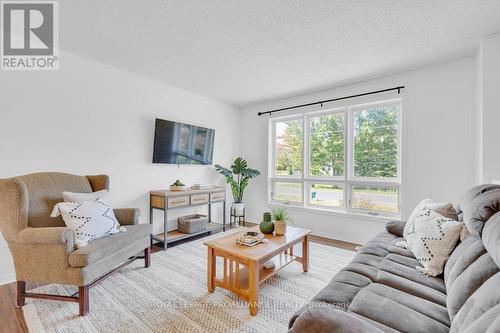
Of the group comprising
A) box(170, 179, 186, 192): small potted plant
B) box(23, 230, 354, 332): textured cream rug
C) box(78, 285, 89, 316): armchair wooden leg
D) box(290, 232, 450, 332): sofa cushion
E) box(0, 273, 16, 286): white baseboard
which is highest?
box(170, 179, 186, 192): small potted plant

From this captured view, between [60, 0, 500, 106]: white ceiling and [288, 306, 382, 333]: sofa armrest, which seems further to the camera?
[60, 0, 500, 106]: white ceiling

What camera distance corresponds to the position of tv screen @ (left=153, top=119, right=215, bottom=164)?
3.43m

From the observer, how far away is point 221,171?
4.23 m

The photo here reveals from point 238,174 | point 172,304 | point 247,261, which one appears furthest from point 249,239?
point 238,174

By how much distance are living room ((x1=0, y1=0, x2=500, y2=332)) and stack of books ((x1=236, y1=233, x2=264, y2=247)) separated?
0.01m

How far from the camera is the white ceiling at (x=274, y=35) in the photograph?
6.07 ft

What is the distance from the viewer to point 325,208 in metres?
3.85

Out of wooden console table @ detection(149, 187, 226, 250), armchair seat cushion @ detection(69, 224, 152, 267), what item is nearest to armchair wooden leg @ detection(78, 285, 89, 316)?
armchair seat cushion @ detection(69, 224, 152, 267)

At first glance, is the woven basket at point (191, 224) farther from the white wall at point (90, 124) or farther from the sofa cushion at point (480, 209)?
the sofa cushion at point (480, 209)

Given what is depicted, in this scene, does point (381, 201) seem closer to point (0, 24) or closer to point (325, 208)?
point (325, 208)

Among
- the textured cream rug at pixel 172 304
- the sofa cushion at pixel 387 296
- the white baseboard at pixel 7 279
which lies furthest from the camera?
the white baseboard at pixel 7 279

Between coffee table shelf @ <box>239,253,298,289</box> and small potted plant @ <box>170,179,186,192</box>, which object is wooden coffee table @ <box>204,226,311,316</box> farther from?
small potted plant @ <box>170,179,186,192</box>

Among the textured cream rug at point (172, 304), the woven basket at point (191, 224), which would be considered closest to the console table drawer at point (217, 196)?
the woven basket at point (191, 224)

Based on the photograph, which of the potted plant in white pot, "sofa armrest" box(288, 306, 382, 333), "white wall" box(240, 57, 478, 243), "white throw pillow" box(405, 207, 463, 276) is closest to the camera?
"sofa armrest" box(288, 306, 382, 333)
